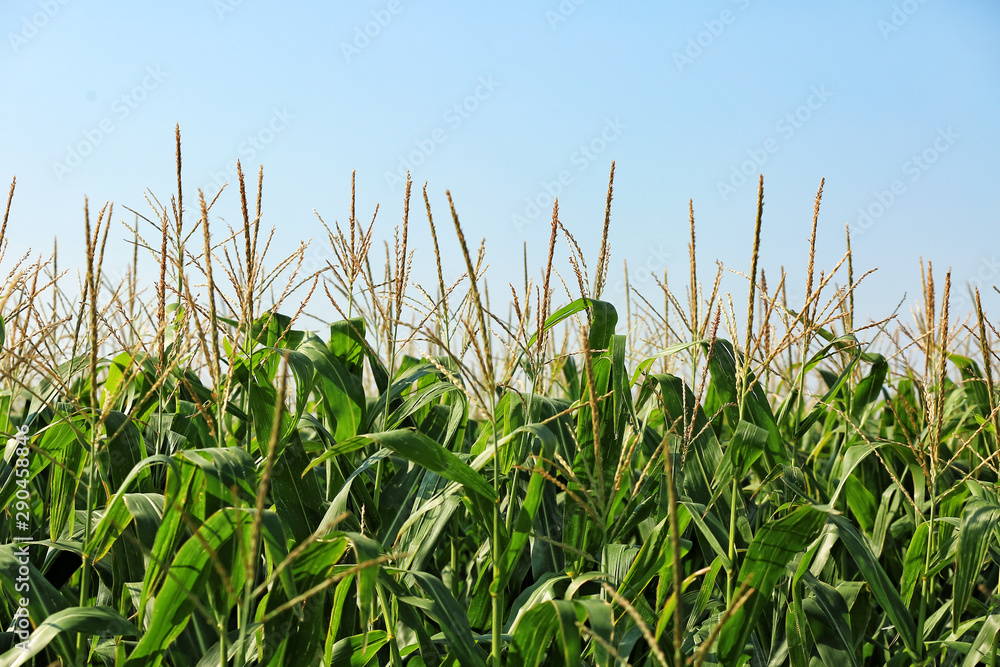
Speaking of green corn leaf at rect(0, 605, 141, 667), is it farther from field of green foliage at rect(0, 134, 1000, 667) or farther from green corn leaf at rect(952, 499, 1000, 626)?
green corn leaf at rect(952, 499, 1000, 626)

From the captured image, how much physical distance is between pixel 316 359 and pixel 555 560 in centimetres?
72

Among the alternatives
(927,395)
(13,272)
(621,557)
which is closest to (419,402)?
(621,557)

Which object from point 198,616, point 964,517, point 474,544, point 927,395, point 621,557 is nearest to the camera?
point 198,616

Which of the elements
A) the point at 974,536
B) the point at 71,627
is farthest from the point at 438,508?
the point at 974,536

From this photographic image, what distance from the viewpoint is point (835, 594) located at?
1521 millimetres

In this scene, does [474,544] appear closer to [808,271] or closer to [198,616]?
[198,616]
